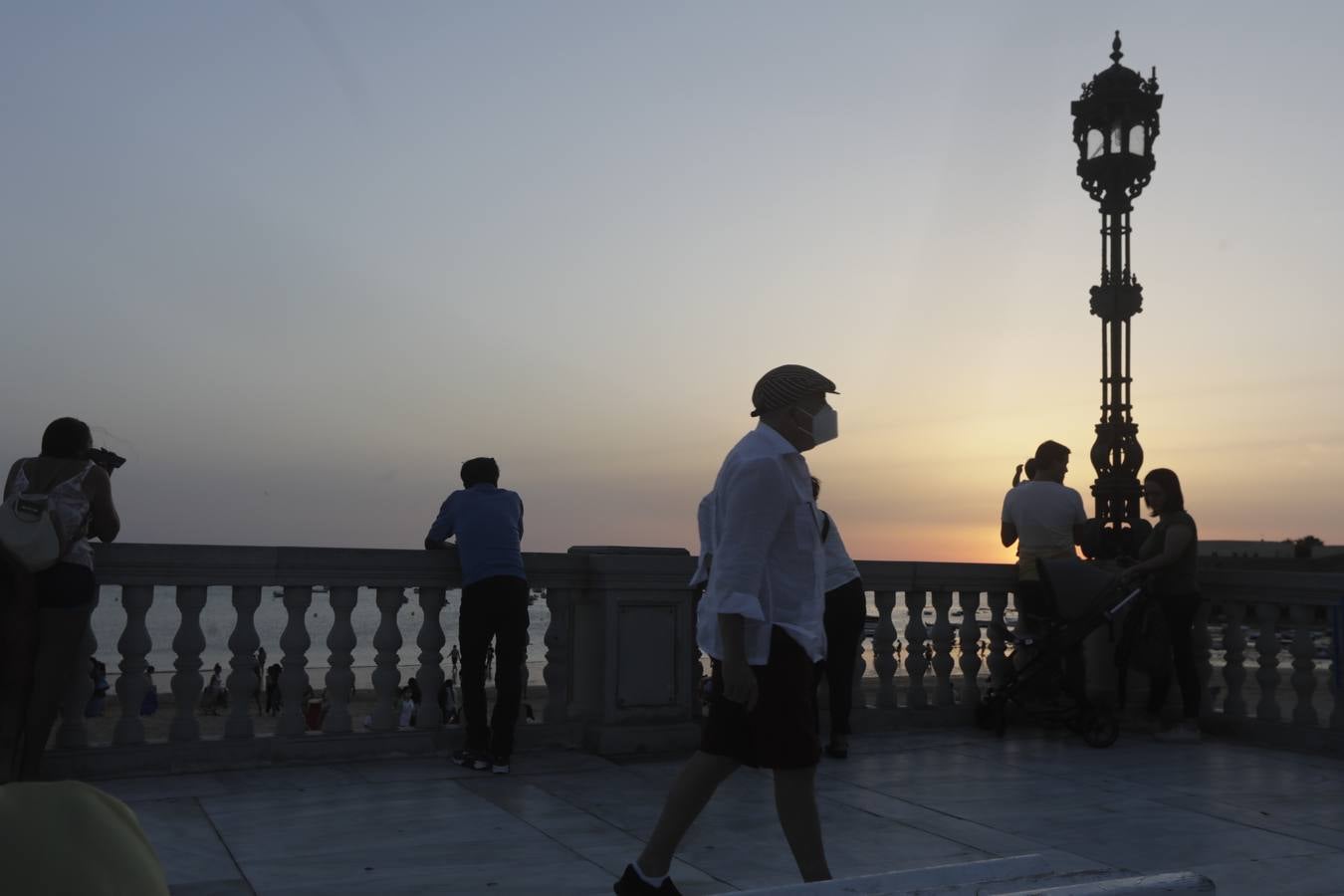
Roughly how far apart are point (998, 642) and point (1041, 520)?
0.96 meters

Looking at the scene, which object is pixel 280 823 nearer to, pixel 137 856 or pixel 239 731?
pixel 239 731

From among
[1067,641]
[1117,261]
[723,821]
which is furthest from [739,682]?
[1117,261]

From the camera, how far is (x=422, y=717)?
7.67 meters

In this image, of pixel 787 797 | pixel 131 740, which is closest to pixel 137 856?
pixel 787 797

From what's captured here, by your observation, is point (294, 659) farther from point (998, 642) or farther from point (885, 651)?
point (998, 642)

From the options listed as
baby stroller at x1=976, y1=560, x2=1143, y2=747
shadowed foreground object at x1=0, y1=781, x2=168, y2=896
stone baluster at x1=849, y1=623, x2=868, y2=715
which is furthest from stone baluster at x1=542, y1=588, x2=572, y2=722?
shadowed foreground object at x1=0, y1=781, x2=168, y2=896

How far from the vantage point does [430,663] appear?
25.6ft

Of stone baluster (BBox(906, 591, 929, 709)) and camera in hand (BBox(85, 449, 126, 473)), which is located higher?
camera in hand (BBox(85, 449, 126, 473))

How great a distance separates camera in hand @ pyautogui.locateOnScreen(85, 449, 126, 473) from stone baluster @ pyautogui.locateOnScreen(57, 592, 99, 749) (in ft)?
2.18

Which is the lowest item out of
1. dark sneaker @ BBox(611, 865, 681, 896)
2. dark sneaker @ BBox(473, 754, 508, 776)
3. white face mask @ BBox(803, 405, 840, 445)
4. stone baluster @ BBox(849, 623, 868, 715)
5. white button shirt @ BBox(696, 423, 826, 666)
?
dark sneaker @ BBox(473, 754, 508, 776)

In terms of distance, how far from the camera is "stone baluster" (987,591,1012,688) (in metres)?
9.14

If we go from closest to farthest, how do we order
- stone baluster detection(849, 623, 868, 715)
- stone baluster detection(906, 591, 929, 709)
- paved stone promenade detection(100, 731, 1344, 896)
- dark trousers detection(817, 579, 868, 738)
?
paved stone promenade detection(100, 731, 1344, 896) < dark trousers detection(817, 579, 868, 738) < stone baluster detection(849, 623, 868, 715) < stone baluster detection(906, 591, 929, 709)

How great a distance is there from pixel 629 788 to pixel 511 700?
0.95 metres

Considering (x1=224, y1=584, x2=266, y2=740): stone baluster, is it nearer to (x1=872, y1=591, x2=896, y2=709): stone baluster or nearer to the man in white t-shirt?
(x1=872, y1=591, x2=896, y2=709): stone baluster
